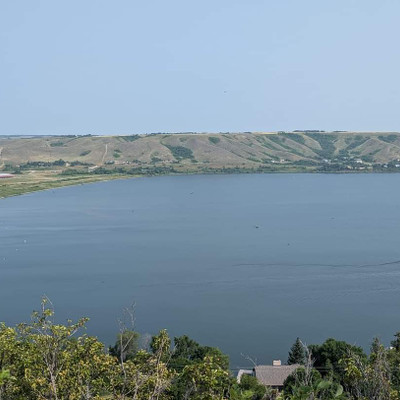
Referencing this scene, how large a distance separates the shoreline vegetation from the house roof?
59378 mm

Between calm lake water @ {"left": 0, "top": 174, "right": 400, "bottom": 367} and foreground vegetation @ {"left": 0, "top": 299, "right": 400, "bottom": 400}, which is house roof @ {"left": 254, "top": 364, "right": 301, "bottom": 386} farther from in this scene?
foreground vegetation @ {"left": 0, "top": 299, "right": 400, "bottom": 400}

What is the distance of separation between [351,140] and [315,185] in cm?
6351

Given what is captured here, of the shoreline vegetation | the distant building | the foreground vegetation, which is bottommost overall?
the distant building

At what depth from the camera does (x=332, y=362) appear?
16.1 metres

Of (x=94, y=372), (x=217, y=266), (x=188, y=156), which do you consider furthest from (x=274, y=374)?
(x=188, y=156)

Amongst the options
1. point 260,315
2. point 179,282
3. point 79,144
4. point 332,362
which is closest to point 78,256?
point 179,282

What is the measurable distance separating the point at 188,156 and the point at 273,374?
3734 inches

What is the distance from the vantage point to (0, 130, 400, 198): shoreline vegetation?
91.0 m

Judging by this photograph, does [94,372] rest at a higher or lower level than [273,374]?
higher

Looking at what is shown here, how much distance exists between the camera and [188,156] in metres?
110

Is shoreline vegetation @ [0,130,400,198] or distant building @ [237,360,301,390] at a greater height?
shoreline vegetation @ [0,130,400,198]

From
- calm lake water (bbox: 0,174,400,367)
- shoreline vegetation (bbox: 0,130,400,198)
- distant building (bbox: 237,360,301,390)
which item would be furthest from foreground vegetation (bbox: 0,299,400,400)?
shoreline vegetation (bbox: 0,130,400,198)

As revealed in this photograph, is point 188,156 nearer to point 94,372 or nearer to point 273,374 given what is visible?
point 273,374

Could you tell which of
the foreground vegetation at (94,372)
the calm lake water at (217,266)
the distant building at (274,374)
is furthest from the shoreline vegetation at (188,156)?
the foreground vegetation at (94,372)
